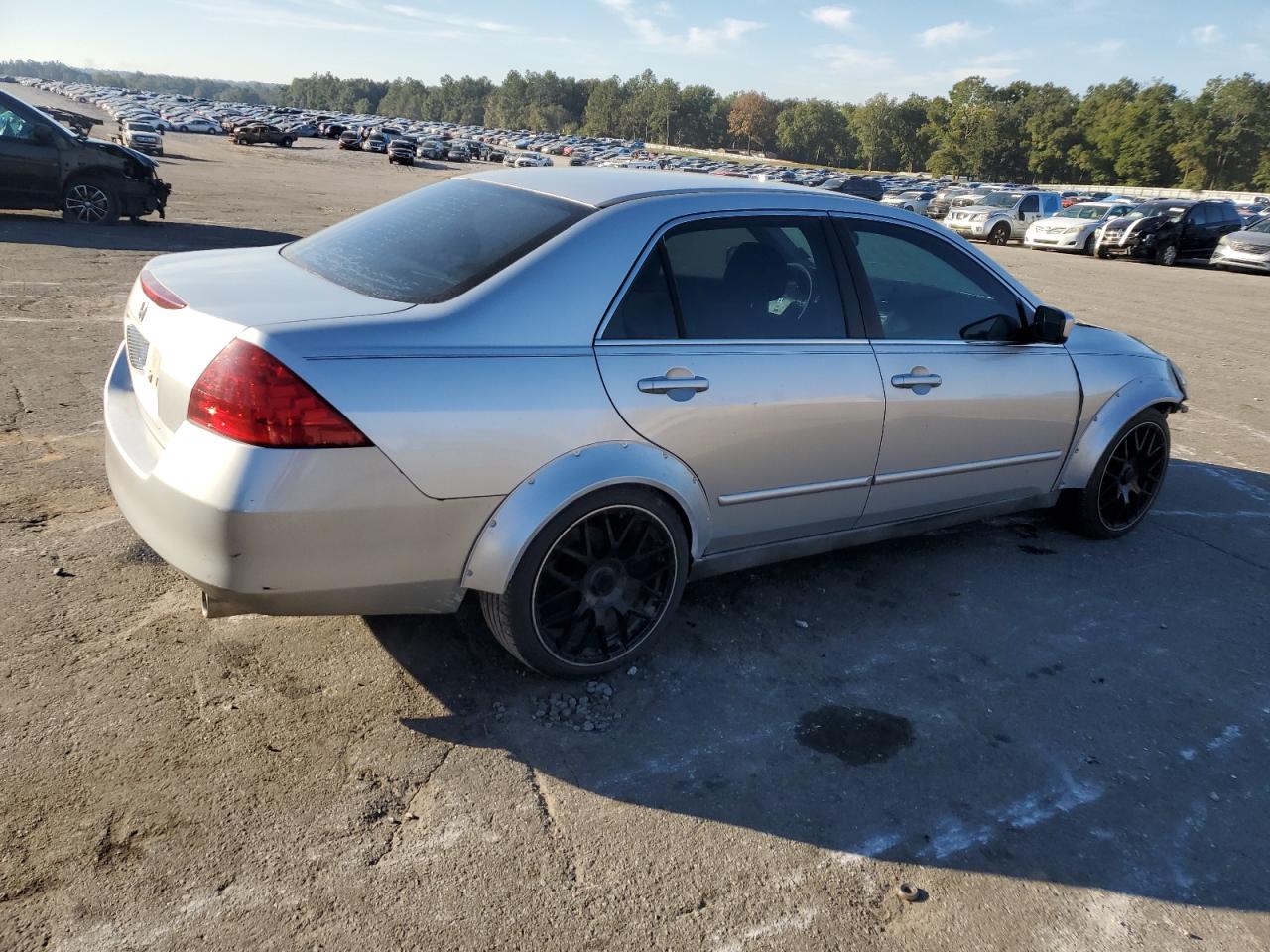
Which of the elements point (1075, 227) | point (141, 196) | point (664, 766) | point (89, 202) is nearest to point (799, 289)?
point (664, 766)

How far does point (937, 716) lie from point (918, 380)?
1383 mm

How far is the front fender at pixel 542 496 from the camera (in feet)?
9.78

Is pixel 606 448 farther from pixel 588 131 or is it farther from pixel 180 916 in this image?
pixel 588 131

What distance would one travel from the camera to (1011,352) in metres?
4.39

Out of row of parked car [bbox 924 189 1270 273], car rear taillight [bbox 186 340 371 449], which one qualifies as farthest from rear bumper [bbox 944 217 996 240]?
car rear taillight [bbox 186 340 371 449]

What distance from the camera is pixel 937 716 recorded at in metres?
3.35

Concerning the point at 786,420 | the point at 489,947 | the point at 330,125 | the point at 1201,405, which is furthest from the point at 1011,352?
the point at 330,125

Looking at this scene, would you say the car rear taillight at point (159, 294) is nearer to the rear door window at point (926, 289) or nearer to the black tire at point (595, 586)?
the black tire at point (595, 586)

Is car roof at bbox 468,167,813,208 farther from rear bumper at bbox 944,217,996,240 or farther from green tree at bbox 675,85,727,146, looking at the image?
green tree at bbox 675,85,727,146

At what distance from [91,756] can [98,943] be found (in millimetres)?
735

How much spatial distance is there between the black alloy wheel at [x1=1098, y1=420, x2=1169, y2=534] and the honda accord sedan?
0.66m

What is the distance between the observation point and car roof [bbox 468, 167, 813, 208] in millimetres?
3537

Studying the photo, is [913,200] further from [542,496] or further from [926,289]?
[542,496]

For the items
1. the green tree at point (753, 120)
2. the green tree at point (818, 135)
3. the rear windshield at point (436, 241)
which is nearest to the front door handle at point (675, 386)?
the rear windshield at point (436, 241)
